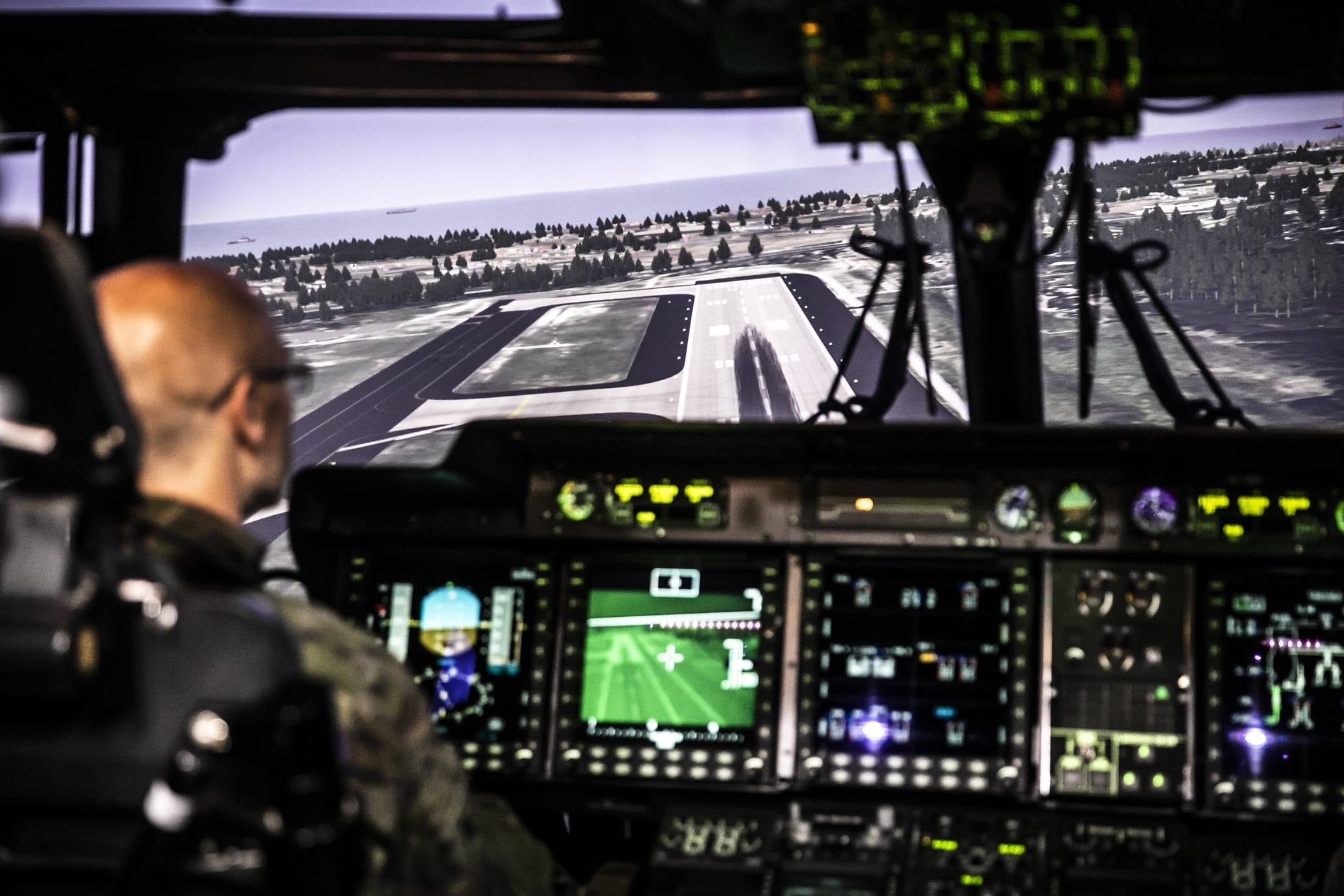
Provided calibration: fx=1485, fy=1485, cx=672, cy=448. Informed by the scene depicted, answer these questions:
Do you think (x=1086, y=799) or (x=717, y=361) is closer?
(x=1086, y=799)

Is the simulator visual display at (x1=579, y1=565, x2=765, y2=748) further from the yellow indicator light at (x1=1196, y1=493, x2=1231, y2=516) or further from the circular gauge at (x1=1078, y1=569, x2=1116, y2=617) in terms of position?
the yellow indicator light at (x1=1196, y1=493, x2=1231, y2=516)

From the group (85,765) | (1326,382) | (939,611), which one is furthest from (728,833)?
(1326,382)

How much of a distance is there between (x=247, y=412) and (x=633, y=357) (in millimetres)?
3000

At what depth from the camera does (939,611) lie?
2934 mm

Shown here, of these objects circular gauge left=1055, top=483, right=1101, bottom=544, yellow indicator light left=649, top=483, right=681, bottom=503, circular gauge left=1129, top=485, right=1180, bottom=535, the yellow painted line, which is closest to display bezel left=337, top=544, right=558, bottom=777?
yellow indicator light left=649, top=483, right=681, bottom=503

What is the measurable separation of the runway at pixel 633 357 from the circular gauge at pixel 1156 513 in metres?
1.41

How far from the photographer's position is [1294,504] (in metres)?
2.84

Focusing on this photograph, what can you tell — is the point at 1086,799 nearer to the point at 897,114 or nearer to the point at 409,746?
the point at 897,114

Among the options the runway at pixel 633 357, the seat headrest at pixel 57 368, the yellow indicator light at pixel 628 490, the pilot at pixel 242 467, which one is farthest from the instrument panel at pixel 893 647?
the seat headrest at pixel 57 368

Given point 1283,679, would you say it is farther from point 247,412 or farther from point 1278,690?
point 247,412

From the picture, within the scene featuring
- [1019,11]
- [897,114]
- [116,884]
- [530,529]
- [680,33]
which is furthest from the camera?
[530,529]

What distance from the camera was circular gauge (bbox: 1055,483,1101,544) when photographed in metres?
2.90

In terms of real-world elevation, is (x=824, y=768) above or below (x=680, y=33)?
below

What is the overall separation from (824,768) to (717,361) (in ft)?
5.81
